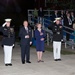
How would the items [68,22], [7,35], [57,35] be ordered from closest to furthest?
[7,35], [57,35], [68,22]

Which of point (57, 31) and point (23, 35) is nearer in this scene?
point (23, 35)

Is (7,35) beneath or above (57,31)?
beneath

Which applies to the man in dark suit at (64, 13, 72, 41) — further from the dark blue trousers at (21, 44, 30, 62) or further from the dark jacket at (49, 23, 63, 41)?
the dark blue trousers at (21, 44, 30, 62)

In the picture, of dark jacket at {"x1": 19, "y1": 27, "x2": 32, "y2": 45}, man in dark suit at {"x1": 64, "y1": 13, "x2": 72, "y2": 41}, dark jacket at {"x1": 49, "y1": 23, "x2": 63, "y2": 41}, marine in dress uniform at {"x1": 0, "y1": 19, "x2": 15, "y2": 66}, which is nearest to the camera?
marine in dress uniform at {"x1": 0, "y1": 19, "x2": 15, "y2": 66}

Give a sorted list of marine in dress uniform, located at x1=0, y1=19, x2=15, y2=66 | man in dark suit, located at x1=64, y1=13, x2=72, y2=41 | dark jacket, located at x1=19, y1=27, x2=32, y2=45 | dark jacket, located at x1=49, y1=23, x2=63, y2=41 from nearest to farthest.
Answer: marine in dress uniform, located at x1=0, y1=19, x2=15, y2=66, dark jacket, located at x1=19, y1=27, x2=32, y2=45, dark jacket, located at x1=49, y1=23, x2=63, y2=41, man in dark suit, located at x1=64, y1=13, x2=72, y2=41

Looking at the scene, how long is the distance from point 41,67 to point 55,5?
58.2 ft

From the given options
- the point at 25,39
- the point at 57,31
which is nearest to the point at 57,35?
the point at 57,31

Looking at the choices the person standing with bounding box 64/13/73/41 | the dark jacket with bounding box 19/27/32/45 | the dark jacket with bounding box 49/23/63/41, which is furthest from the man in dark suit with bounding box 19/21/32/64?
the person standing with bounding box 64/13/73/41

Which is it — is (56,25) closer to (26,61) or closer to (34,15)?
(26,61)

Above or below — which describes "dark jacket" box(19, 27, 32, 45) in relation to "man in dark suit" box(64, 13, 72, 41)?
below

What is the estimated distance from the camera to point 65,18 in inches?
770

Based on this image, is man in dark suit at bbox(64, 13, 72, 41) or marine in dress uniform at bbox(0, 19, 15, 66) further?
man in dark suit at bbox(64, 13, 72, 41)

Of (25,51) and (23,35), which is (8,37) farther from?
(25,51)

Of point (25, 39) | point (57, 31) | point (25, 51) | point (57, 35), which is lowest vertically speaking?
point (25, 51)
